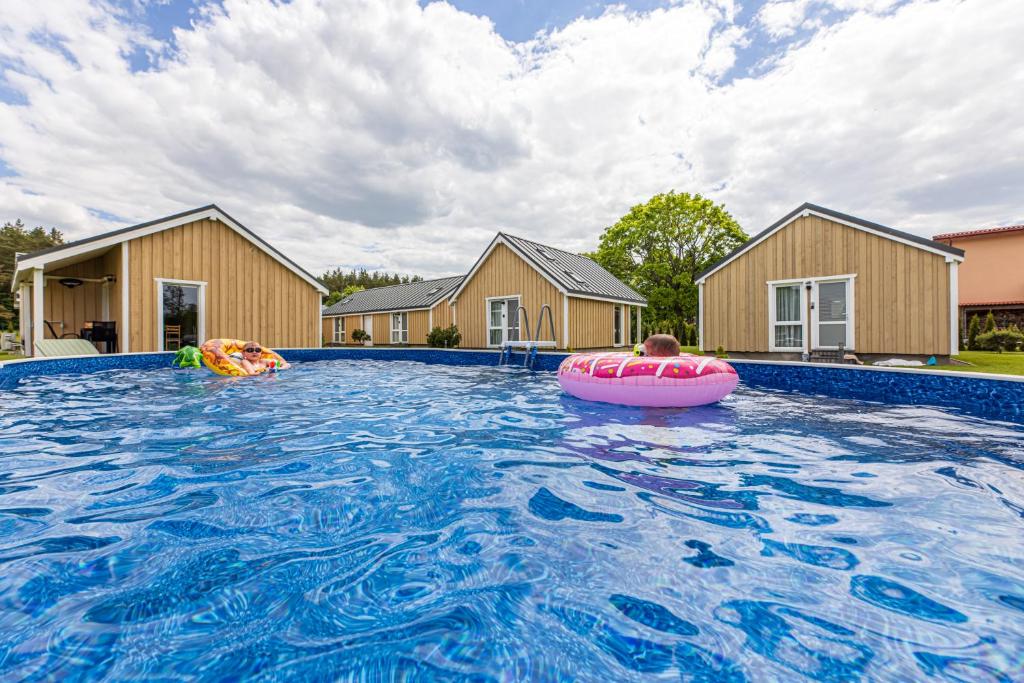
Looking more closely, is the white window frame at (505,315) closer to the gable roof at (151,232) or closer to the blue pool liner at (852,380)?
the blue pool liner at (852,380)

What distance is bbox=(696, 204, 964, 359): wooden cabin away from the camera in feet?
29.8

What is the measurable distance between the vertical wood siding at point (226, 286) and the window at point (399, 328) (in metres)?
6.55

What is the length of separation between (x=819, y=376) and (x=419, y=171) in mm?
12011

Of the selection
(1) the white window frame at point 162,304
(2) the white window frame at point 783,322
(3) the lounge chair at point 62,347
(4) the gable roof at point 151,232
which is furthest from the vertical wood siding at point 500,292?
(3) the lounge chair at point 62,347

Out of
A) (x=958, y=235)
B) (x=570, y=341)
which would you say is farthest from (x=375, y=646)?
(x=958, y=235)

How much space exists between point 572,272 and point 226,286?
11.2 meters

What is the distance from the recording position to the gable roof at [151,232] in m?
9.97

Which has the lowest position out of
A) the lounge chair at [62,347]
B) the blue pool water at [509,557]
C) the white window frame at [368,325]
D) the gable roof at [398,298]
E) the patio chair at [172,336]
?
the blue pool water at [509,557]

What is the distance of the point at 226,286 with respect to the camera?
12.5m

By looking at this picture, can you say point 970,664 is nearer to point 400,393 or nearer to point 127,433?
point 127,433

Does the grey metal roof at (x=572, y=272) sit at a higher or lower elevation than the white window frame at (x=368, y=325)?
higher

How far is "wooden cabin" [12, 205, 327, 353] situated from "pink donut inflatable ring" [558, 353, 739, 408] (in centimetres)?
1173

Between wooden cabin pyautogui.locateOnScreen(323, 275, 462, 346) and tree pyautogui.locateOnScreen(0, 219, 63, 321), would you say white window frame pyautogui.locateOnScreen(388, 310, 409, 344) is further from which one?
tree pyautogui.locateOnScreen(0, 219, 63, 321)

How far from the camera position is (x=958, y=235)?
60.6ft
